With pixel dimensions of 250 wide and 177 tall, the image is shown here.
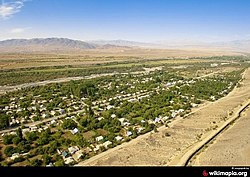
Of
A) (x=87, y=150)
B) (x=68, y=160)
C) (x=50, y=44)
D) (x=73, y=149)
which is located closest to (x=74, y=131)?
(x=73, y=149)

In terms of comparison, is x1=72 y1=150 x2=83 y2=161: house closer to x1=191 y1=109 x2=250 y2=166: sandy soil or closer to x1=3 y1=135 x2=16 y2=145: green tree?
x1=3 y1=135 x2=16 y2=145: green tree

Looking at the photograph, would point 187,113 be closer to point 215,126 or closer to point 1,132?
point 215,126

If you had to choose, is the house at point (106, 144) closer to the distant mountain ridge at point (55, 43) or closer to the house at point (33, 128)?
the house at point (33, 128)

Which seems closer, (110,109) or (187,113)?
(187,113)

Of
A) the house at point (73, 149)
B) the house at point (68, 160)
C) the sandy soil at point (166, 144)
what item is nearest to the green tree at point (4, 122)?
the house at point (73, 149)

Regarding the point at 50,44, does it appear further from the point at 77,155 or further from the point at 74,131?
the point at 77,155
